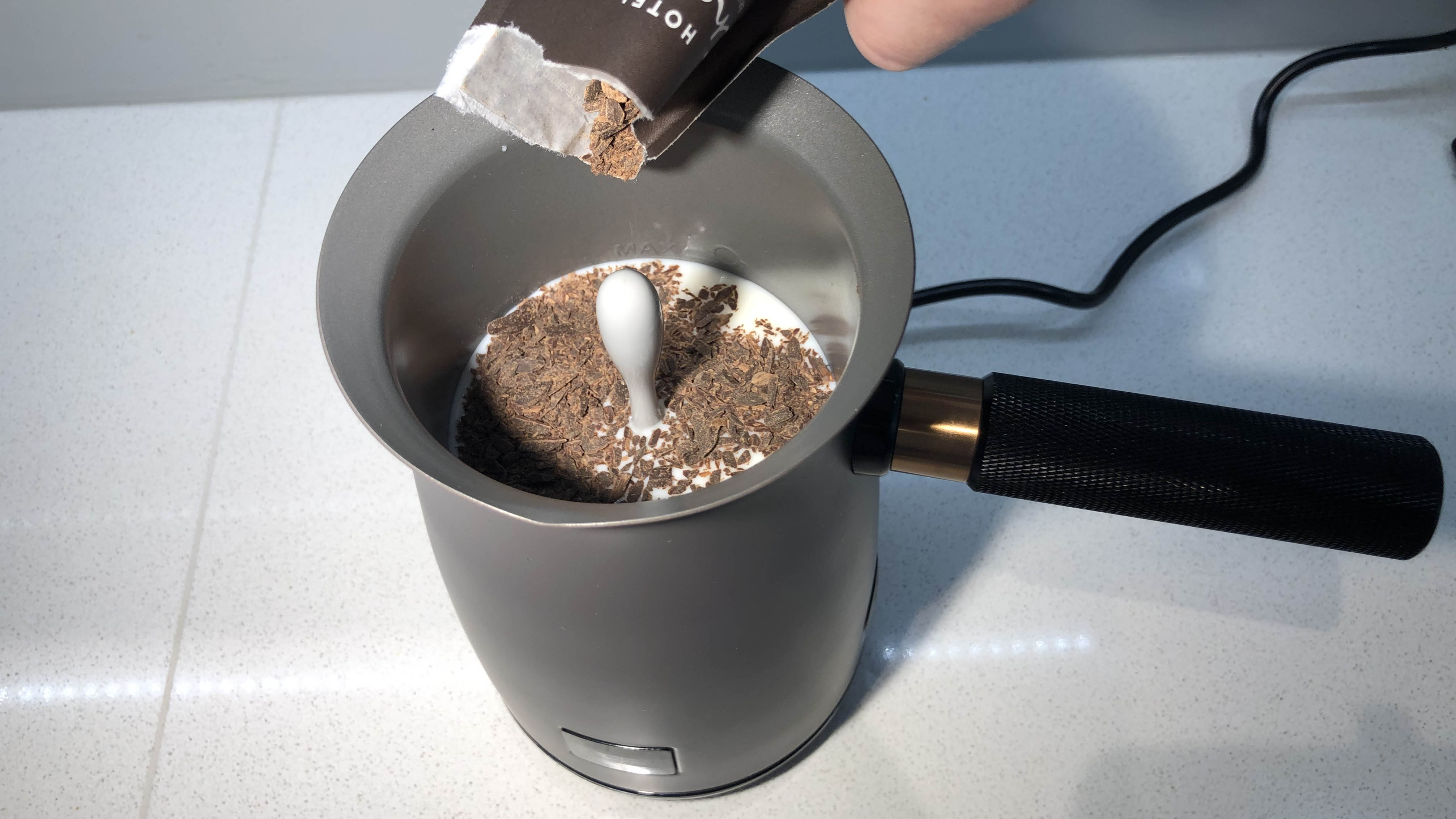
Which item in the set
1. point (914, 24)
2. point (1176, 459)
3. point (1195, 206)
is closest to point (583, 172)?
point (914, 24)

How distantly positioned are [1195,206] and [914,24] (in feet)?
1.96

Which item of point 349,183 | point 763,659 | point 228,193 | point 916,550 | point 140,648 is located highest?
point 349,183

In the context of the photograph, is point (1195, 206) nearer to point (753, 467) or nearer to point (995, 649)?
point (995, 649)

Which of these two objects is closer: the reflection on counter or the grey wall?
the reflection on counter

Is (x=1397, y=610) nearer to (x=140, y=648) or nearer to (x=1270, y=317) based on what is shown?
(x=1270, y=317)

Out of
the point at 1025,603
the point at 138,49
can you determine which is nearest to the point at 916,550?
the point at 1025,603

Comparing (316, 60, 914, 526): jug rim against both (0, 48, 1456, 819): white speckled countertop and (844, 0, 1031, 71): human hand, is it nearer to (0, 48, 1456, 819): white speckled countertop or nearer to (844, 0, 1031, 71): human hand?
(844, 0, 1031, 71): human hand

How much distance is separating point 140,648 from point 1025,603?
2.16 feet

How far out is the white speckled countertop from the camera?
0.70m

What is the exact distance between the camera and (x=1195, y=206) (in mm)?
899

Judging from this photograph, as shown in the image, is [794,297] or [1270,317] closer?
[794,297]

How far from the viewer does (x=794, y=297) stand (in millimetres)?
585


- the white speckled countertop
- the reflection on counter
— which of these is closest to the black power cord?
the white speckled countertop

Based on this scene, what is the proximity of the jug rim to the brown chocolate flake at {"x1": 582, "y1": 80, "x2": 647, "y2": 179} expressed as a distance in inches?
2.1
